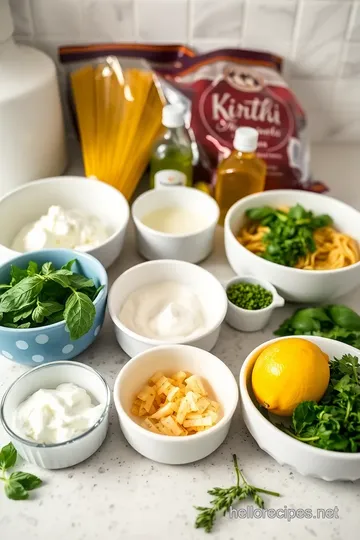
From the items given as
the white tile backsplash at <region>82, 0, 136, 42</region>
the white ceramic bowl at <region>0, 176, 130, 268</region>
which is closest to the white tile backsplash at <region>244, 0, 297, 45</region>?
the white tile backsplash at <region>82, 0, 136, 42</region>

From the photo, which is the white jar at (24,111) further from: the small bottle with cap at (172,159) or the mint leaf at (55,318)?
the mint leaf at (55,318)

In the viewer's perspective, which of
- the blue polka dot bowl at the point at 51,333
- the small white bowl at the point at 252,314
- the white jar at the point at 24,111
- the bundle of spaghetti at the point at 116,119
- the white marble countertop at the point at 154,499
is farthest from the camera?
the bundle of spaghetti at the point at 116,119

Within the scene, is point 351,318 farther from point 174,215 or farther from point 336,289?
point 174,215

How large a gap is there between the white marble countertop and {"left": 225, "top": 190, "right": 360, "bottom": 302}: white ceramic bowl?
0.77ft

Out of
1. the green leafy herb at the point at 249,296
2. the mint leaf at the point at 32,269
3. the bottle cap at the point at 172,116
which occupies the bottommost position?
the green leafy herb at the point at 249,296

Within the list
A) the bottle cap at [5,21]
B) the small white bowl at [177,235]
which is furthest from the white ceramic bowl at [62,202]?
the bottle cap at [5,21]

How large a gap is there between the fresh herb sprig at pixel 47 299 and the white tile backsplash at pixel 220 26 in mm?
566

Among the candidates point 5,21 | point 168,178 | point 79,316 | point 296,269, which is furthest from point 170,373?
point 5,21

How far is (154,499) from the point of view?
2.19 feet

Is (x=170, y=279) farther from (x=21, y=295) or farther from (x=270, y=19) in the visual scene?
(x=270, y=19)

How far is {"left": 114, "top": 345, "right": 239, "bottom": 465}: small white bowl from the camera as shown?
26.5 inches

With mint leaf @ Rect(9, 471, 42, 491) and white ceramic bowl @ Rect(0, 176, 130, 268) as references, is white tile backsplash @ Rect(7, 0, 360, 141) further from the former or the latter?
mint leaf @ Rect(9, 471, 42, 491)

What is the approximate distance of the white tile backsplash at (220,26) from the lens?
1.10m

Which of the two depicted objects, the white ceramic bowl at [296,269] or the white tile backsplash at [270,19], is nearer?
the white ceramic bowl at [296,269]
